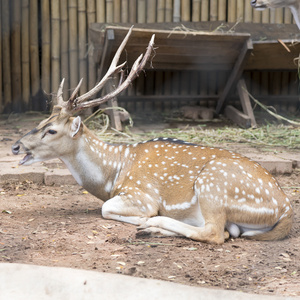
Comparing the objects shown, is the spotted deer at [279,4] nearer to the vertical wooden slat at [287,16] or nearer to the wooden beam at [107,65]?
the vertical wooden slat at [287,16]

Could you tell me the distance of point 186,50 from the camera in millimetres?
8180

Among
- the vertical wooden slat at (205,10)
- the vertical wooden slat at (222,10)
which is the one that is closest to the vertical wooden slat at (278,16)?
the vertical wooden slat at (222,10)

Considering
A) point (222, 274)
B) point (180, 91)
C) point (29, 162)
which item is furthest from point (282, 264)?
point (180, 91)

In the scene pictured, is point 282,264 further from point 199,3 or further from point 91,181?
point 199,3

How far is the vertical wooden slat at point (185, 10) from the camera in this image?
9191mm

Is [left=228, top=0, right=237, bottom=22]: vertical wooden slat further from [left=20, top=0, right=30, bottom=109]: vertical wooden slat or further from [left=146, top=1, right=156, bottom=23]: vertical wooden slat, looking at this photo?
[left=20, top=0, right=30, bottom=109]: vertical wooden slat

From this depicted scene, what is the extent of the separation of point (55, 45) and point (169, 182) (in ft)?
17.1

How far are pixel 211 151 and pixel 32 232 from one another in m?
1.46

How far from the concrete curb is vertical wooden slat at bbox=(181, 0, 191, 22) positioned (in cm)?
711

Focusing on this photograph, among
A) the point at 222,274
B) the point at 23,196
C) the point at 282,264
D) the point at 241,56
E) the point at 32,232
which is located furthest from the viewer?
the point at 241,56

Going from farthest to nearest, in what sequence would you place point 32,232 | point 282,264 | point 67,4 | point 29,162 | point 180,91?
point 180,91 → point 67,4 → point 29,162 → point 32,232 → point 282,264

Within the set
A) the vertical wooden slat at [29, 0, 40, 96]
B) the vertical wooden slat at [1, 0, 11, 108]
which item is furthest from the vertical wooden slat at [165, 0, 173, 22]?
the vertical wooden slat at [1, 0, 11, 108]

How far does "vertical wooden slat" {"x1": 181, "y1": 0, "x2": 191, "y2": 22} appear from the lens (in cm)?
919

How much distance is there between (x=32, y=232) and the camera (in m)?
4.02
